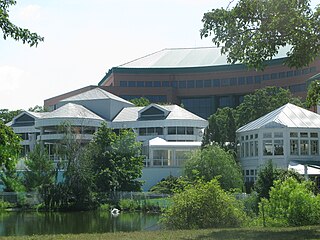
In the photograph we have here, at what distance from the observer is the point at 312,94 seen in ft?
53.5

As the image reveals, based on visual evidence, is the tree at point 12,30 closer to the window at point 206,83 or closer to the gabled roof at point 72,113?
the gabled roof at point 72,113

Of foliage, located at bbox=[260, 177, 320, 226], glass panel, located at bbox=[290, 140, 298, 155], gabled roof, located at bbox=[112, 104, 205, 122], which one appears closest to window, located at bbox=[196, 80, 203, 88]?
gabled roof, located at bbox=[112, 104, 205, 122]

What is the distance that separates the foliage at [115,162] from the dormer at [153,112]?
15123 mm

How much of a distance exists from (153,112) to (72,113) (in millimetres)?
9289

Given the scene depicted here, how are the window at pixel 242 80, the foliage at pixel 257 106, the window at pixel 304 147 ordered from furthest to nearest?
the window at pixel 242 80
the foliage at pixel 257 106
the window at pixel 304 147

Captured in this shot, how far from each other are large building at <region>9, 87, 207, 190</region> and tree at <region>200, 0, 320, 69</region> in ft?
131

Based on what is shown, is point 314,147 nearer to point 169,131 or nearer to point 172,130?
point 172,130

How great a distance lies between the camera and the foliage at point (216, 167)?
4016 centimetres

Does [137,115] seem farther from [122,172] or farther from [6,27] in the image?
[6,27]

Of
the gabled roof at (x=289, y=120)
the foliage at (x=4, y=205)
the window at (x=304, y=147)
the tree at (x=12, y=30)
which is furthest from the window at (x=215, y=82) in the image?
the tree at (x=12, y=30)

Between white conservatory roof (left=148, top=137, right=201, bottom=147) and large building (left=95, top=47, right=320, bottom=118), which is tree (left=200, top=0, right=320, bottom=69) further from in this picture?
large building (left=95, top=47, right=320, bottom=118)

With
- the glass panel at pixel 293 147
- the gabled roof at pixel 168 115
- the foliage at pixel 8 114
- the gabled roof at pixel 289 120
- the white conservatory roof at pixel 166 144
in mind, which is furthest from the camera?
the foliage at pixel 8 114

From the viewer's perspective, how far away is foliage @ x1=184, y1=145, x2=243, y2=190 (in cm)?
4016

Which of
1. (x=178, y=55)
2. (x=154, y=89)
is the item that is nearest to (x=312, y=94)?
(x=154, y=89)
